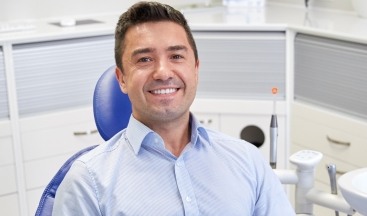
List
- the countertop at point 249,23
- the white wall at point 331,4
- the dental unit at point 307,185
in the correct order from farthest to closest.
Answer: the white wall at point 331,4
the countertop at point 249,23
the dental unit at point 307,185

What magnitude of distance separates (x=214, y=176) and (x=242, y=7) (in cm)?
218

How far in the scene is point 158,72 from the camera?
150 cm

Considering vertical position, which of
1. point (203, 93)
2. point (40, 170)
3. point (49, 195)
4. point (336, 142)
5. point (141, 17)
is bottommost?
point (40, 170)

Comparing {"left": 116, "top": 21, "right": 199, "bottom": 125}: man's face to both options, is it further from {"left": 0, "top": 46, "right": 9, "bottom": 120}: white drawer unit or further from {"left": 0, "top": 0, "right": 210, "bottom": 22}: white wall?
{"left": 0, "top": 0, "right": 210, "bottom": 22}: white wall

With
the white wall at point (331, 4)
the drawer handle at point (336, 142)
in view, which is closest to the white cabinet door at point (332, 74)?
the drawer handle at point (336, 142)

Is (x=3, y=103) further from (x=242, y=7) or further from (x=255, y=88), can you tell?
(x=242, y=7)

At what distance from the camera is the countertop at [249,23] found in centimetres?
279

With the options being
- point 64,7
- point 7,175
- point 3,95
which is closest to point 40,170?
point 7,175

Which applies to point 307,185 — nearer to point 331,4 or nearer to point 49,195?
point 49,195

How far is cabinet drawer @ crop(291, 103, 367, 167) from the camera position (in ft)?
8.90

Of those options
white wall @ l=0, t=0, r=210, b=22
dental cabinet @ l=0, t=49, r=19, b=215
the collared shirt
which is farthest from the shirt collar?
white wall @ l=0, t=0, r=210, b=22

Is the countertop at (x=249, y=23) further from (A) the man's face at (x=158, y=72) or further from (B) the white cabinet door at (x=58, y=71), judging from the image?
(A) the man's face at (x=158, y=72)

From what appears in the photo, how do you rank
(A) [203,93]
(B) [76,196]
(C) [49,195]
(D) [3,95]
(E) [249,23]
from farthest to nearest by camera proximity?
(A) [203,93] < (E) [249,23] < (D) [3,95] < (C) [49,195] < (B) [76,196]

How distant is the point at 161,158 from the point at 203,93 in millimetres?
1667
